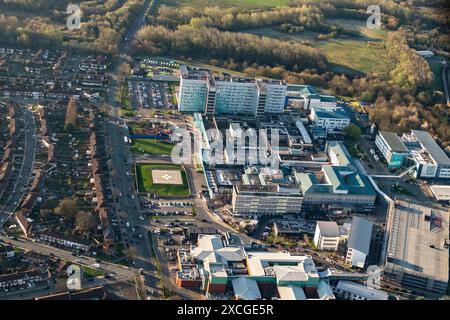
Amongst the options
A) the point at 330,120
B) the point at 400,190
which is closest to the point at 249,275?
the point at 400,190

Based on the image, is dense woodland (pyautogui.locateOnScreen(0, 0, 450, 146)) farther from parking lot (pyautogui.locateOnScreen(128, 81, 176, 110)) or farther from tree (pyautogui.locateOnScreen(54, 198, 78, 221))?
tree (pyautogui.locateOnScreen(54, 198, 78, 221))

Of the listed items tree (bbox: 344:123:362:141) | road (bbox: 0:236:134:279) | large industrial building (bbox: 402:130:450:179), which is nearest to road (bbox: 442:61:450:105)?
large industrial building (bbox: 402:130:450:179)

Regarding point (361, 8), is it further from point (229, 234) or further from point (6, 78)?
point (229, 234)

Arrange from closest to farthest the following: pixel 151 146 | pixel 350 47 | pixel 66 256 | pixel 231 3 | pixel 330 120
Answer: pixel 66 256
pixel 151 146
pixel 330 120
pixel 350 47
pixel 231 3

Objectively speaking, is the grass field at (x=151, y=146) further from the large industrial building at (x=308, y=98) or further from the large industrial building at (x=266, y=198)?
the large industrial building at (x=308, y=98)

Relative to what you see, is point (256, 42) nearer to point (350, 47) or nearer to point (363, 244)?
point (350, 47)

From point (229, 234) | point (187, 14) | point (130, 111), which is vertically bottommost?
point (229, 234)
